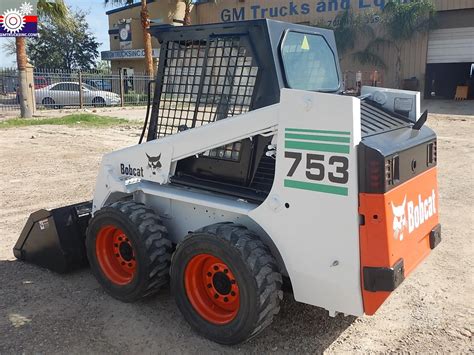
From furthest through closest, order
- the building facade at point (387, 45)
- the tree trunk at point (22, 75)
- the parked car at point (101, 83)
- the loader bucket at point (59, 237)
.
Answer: the building facade at point (387, 45) < the parked car at point (101, 83) < the tree trunk at point (22, 75) < the loader bucket at point (59, 237)

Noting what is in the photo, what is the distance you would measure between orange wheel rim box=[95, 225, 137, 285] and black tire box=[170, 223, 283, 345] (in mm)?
849

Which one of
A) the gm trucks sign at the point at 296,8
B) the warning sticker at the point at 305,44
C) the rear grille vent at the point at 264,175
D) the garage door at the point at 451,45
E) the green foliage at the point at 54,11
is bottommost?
the rear grille vent at the point at 264,175

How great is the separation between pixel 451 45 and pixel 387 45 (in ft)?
11.9

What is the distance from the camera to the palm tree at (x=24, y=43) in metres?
17.9

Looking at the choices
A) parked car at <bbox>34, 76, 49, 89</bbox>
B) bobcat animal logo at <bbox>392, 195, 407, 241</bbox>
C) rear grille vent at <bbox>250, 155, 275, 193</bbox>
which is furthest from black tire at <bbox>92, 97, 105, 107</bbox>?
bobcat animal logo at <bbox>392, 195, 407, 241</bbox>

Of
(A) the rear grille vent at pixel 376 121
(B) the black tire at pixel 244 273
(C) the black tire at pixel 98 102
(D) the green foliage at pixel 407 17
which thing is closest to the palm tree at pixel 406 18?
(D) the green foliage at pixel 407 17

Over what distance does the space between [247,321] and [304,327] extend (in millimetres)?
672

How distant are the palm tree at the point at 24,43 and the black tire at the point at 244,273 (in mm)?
16931

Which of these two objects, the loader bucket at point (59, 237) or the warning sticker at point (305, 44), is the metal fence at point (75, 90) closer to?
the warning sticker at point (305, 44)

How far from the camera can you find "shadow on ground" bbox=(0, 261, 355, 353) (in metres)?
3.28

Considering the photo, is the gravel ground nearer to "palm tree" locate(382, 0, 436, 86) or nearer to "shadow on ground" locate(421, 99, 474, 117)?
"shadow on ground" locate(421, 99, 474, 117)

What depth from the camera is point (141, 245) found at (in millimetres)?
3572

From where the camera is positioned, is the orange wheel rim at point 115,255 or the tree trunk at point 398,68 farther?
the tree trunk at point 398,68

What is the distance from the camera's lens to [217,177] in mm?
3623
